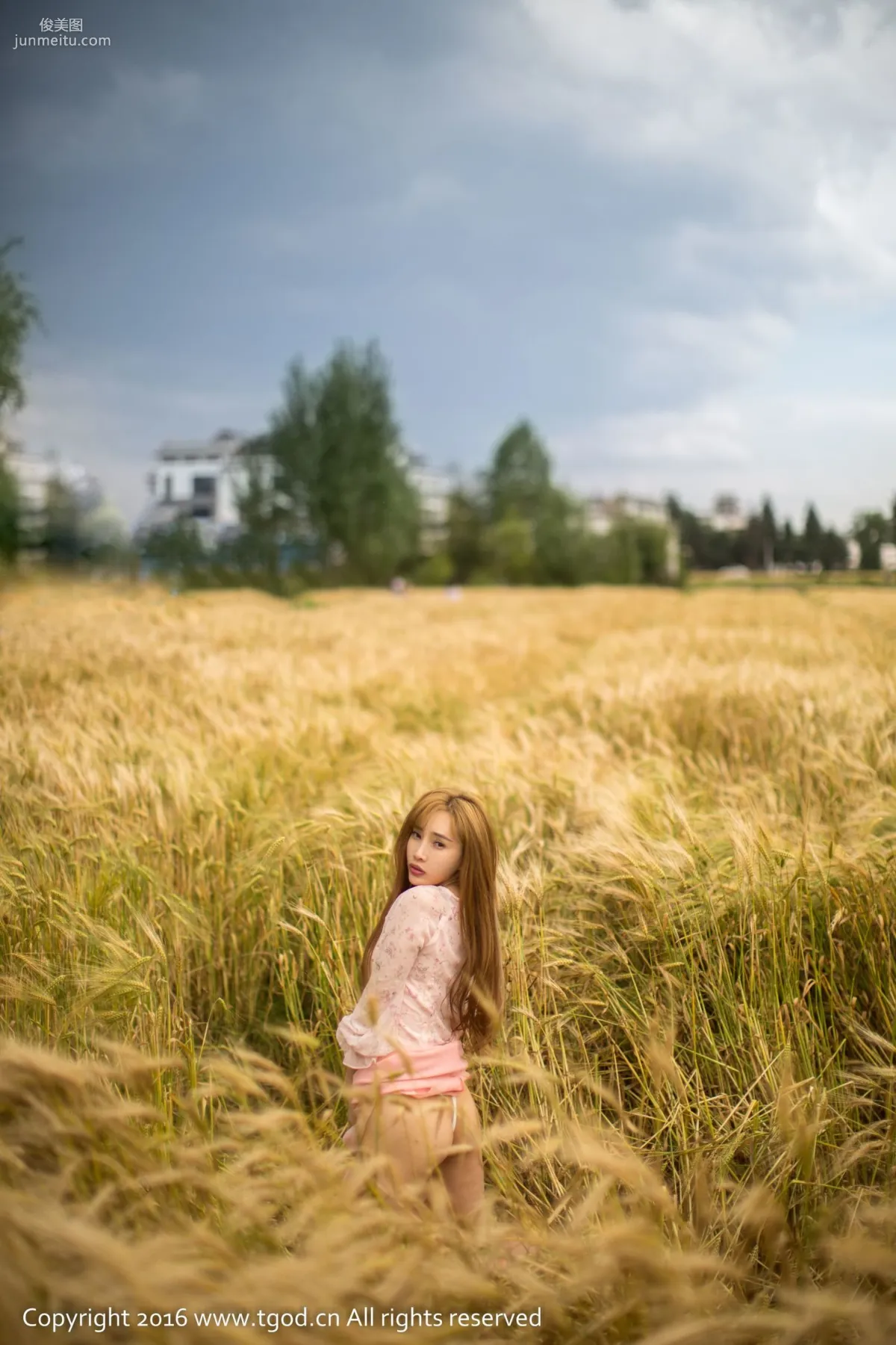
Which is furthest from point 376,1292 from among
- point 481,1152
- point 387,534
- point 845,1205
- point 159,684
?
point 387,534

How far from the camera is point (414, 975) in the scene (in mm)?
1876

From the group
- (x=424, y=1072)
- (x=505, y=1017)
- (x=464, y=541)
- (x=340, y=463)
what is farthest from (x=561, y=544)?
(x=424, y=1072)

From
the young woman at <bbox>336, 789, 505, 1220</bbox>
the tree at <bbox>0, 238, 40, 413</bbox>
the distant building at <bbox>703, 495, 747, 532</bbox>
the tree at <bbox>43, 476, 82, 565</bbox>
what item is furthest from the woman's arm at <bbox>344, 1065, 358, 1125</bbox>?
the distant building at <bbox>703, 495, 747, 532</bbox>

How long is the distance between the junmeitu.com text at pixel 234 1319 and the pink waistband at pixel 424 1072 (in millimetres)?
640

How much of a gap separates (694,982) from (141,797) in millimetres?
2023

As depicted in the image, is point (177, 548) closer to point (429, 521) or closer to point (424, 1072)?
point (429, 521)

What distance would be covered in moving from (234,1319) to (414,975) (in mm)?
917

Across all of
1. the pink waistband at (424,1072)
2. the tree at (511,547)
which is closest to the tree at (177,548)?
the tree at (511,547)

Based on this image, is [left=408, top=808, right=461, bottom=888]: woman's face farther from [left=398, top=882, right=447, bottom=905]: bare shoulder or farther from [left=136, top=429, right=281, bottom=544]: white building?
[left=136, top=429, right=281, bottom=544]: white building

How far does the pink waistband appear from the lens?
5.64 feet

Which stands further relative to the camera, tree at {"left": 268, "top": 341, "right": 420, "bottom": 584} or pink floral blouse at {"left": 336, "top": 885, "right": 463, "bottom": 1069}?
tree at {"left": 268, "top": 341, "right": 420, "bottom": 584}

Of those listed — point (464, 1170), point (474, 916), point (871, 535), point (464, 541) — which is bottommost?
point (464, 1170)

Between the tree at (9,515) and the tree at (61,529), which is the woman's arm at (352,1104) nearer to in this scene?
the tree at (9,515)

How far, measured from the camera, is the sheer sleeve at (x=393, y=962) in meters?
1.84
